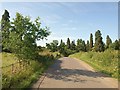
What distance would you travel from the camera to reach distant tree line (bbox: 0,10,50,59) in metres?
21.7

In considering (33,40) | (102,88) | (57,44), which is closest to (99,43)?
(57,44)

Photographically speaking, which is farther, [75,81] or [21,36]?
[21,36]

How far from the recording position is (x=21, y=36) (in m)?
22.6

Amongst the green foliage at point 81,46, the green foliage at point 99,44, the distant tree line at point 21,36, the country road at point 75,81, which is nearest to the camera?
the country road at point 75,81

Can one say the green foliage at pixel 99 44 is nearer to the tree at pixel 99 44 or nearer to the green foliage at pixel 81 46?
the tree at pixel 99 44

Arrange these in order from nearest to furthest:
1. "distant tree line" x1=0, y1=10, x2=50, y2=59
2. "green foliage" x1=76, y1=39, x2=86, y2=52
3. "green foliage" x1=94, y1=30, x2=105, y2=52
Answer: "distant tree line" x1=0, y1=10, x2=50, y2=59 → "green foliage" x1=94, y1=30, x2=105, y2=52 → "green foliage" x1=76, y1=39, x2=86, y2=52

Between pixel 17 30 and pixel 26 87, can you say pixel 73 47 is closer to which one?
pixel 17 30

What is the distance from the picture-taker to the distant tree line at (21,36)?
855 inches

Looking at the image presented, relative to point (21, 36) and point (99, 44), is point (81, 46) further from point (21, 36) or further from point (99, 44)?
point (21, 36)

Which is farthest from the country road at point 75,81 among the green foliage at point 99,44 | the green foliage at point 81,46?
the green foliage at point 81,46

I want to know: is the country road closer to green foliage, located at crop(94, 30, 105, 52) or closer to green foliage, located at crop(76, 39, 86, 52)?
green foliage, located at crop(94, 30, 105, 52)

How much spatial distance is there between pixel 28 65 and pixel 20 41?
228 centimetres

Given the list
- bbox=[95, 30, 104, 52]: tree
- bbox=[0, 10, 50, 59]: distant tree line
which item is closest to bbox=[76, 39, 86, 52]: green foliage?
bbox=[95, 30, 104, 52]: tree

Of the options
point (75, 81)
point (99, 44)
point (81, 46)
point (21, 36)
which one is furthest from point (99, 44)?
point (75, 81)
